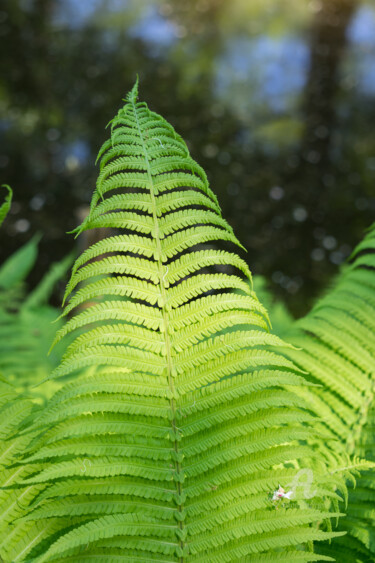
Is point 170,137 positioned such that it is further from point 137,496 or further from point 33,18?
point 33,18

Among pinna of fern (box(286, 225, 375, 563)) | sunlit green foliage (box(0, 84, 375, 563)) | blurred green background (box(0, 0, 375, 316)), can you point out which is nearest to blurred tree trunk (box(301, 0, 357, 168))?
blurred green background (box(0, 0, 375, 316))

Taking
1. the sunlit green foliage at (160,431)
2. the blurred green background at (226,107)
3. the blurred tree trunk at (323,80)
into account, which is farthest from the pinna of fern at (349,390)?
the blurred tree trunk at (323,80)

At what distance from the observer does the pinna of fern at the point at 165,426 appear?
0.72 meters

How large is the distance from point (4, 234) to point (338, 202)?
3.05m

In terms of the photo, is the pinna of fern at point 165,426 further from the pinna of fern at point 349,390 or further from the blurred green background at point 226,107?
the blurred green background at point 226,107

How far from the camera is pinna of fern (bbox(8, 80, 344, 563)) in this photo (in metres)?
0.72

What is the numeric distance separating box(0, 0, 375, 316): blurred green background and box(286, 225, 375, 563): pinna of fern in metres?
2.88

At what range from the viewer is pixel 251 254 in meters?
4.04

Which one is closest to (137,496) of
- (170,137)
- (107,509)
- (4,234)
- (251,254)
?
(107,509)

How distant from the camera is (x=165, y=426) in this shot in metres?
0.77

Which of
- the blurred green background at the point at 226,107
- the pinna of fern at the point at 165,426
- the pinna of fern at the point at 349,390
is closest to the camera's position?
the pinna of fern at the point at 165,426

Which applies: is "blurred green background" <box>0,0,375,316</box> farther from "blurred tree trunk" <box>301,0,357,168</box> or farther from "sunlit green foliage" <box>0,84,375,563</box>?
"sunlit green foliage" <box>0,84,375,563</box>

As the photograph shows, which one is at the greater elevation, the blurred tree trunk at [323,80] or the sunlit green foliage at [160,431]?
the blurred tree trunk at [323,80]

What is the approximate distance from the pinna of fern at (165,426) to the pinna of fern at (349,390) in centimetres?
13
